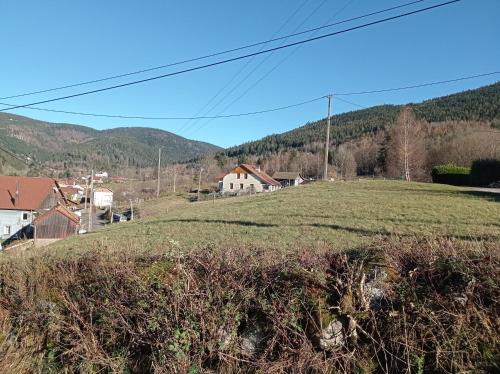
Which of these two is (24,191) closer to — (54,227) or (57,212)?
(57,212)

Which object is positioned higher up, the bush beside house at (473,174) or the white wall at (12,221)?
the bush beside house at (473,174)

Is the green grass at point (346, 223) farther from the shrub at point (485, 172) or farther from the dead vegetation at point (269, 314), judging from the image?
the shrub at point (485, 172)

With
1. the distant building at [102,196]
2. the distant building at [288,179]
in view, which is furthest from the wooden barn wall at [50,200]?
the distant building at [288,179]

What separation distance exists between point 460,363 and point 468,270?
85 centimetres

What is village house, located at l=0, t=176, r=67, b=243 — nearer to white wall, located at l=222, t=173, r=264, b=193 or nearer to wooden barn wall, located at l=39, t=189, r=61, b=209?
wooden barn wall, located at l=39, t=189, r=61, b=209

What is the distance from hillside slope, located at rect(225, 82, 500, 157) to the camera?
3671 inches

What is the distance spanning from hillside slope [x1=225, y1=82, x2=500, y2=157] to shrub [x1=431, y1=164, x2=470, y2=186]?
59.5 feet

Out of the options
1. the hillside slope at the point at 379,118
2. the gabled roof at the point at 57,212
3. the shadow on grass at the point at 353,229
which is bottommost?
the gabled roof at the point at 57,212

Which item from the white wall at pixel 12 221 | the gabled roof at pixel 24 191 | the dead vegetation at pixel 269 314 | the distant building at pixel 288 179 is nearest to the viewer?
the dead vegetation at pixel 269 314

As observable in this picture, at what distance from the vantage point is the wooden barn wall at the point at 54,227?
39.5 m

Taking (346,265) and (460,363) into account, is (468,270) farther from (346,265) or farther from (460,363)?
(346,265)

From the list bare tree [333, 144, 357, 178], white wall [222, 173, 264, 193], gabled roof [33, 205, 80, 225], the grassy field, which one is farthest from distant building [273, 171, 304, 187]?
the grassy field

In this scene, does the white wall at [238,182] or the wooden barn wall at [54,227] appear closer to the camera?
the wooden barn wall at [54,227]

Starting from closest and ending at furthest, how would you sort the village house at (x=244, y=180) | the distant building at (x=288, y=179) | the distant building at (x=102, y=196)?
the village house at (x=244, y=180) → the distant building at (x=288, y=179) → the distant building at (x=102, y=196)
